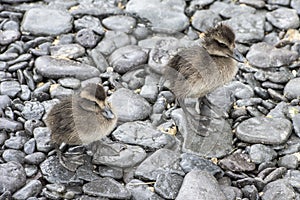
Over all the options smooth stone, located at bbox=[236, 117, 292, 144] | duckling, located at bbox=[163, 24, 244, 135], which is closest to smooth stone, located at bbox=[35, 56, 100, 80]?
duckling, located at bbox=[163, 24, 244, 135]

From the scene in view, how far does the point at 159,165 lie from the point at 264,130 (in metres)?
0.91

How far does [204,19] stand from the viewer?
610 centimetres

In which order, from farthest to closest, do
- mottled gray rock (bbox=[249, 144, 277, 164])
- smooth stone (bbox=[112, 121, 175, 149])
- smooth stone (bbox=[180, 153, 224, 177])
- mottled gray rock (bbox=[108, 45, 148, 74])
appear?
mottled gray rock (bbox=[108, 45, 148, 74]) → smooth stone (bbox=[112, 121, 175, 149]) → mottled gray rock (bbox=[249, 144, 277, 164]) → smooth stone (bbox=[180, 153, 224, 177])

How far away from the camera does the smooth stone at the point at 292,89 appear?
525 centimetres

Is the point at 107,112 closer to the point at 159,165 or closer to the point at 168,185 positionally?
the point at 159,165

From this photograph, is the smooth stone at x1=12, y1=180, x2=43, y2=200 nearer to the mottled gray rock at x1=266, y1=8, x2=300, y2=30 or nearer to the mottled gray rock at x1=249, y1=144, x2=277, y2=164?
the mottled gray rock at x1=249, y1=144, x2=277, y2=164

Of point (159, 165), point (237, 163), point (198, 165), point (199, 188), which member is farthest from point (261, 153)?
point (159, 165)

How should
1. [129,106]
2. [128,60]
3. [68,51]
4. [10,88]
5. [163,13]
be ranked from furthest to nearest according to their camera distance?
[163,13] < [68,51] < [128,60] < [10,88] < [129,106]

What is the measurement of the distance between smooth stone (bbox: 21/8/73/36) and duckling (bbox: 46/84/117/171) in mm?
1574

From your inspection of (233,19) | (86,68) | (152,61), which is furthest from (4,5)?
(233,19)

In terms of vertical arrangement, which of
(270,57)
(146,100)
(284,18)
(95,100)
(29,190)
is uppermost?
(95,100)

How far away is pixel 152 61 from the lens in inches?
208

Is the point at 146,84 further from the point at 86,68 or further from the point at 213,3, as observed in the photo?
the point at 213,3

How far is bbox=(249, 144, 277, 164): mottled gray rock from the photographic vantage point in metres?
4.64
